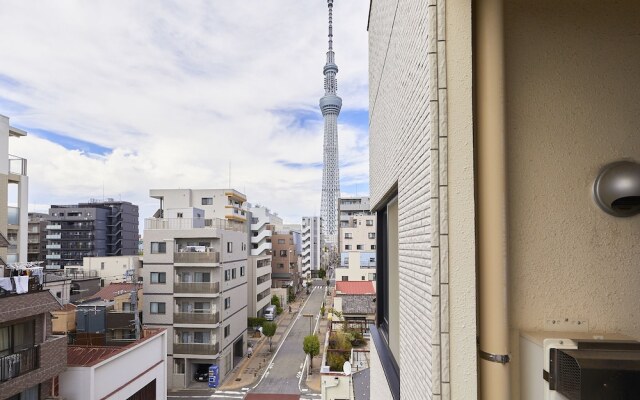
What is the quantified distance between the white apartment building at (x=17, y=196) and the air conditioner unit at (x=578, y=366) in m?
22.1

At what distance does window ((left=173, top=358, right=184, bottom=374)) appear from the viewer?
2014 cm

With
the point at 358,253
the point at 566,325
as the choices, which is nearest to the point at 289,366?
the point at 358,253

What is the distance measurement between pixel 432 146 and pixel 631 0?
62.7 inches

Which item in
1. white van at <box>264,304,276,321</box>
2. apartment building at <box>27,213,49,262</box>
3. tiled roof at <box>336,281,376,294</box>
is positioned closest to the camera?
tiled roof at <box>336,281,376,294</box>

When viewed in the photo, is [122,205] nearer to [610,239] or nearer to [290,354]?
[290,354]

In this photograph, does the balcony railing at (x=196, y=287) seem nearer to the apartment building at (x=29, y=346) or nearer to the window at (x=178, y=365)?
the window at (x=178, y=365)

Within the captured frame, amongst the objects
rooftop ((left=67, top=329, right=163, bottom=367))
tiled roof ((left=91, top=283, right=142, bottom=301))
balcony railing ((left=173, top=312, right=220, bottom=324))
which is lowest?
balcony railing ((left=173, top=312, right=220, bottom=324))

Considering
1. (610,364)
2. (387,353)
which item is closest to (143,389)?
(387,353)

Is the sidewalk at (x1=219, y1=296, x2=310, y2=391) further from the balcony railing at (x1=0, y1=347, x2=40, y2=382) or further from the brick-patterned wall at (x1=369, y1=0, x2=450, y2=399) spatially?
the brick-patterned wall at (x1=369, y1=0, x2=450, y2=399)

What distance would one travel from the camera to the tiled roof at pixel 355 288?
87.5 ft

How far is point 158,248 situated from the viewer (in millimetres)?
21234

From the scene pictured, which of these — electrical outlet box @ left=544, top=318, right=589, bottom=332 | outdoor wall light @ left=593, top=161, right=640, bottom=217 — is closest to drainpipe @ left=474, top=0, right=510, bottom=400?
electrical outlet box @ left=544, top=318, right=589, bottom=332

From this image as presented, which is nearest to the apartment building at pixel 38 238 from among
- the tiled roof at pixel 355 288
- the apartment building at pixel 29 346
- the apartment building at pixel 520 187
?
the tiled roof at pixel 355 288

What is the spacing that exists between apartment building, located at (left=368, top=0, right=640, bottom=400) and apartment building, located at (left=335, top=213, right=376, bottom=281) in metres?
26.8
